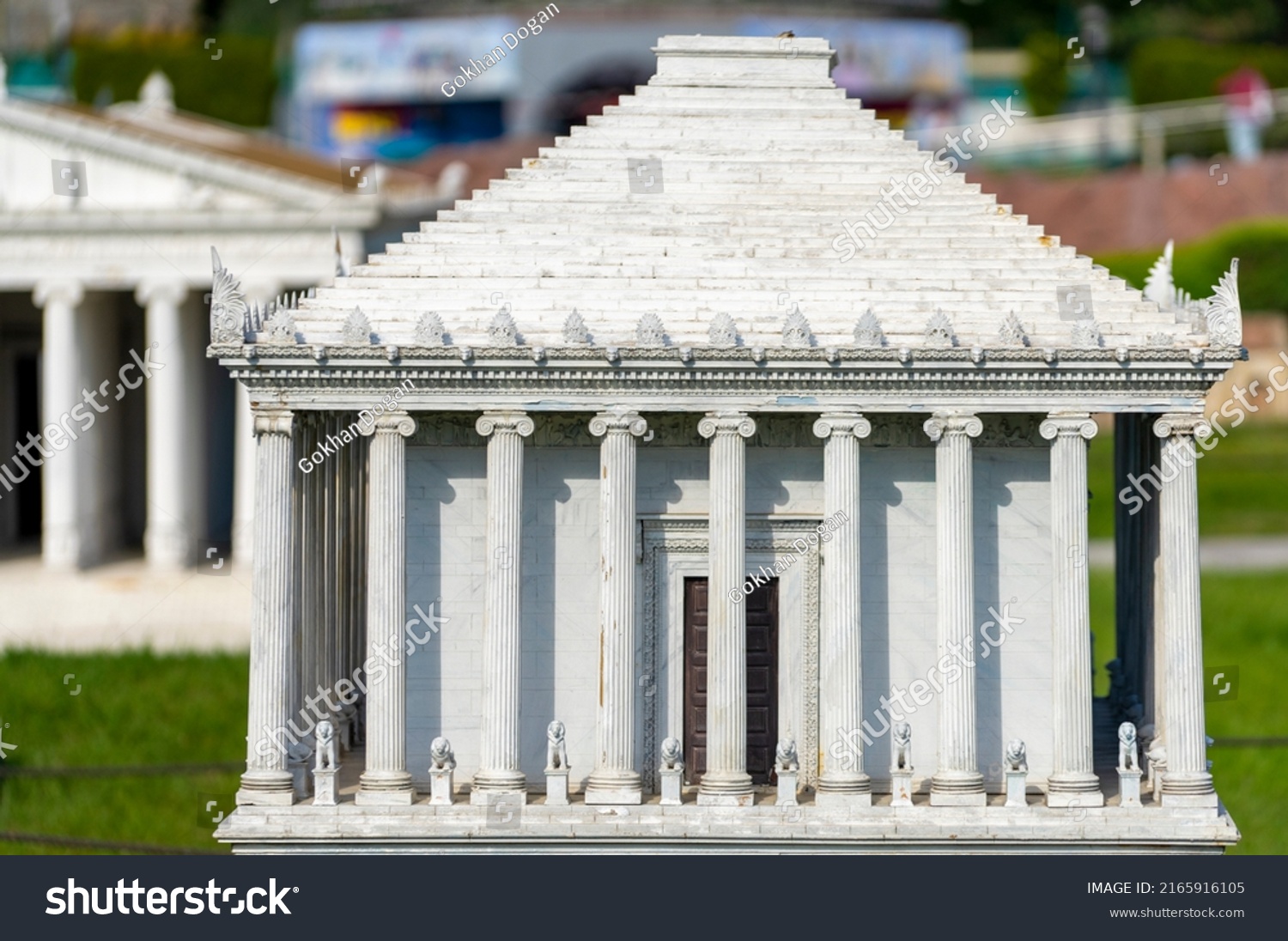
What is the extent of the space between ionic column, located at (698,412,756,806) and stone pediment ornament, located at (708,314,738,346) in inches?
54.7

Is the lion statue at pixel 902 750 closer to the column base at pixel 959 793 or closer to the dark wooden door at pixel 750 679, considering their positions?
the column base at pixel 959 793

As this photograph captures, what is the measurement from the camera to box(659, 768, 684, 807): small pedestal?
3969cm

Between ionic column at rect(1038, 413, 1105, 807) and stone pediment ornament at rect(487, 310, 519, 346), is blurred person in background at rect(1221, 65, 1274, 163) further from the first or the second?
stone pediment ornament at rect(487, 310, 519, 346)

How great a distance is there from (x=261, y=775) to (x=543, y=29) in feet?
248

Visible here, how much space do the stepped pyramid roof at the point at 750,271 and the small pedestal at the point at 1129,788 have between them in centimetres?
588

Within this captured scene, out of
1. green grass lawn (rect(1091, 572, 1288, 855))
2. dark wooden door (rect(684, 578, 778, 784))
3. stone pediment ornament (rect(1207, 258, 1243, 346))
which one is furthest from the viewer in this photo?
green grass lawn (rect(1091, 572, 1288, 855))

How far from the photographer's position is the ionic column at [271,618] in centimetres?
3953

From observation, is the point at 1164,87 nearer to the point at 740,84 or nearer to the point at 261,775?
the point at 740,84

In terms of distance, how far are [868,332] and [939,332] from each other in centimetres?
112

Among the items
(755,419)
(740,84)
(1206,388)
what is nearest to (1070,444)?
(1206,388)

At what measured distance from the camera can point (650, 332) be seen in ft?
129

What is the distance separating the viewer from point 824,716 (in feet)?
132

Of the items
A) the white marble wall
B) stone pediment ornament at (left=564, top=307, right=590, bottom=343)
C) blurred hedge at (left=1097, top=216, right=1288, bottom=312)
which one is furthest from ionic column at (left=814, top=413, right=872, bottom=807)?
blurred hedge at (left=1097, top=216, right=1288, bottom=312)

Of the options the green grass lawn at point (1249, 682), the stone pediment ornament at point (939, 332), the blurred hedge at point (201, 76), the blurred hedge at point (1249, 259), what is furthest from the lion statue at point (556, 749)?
the blurred hedge at point (201, 76)
